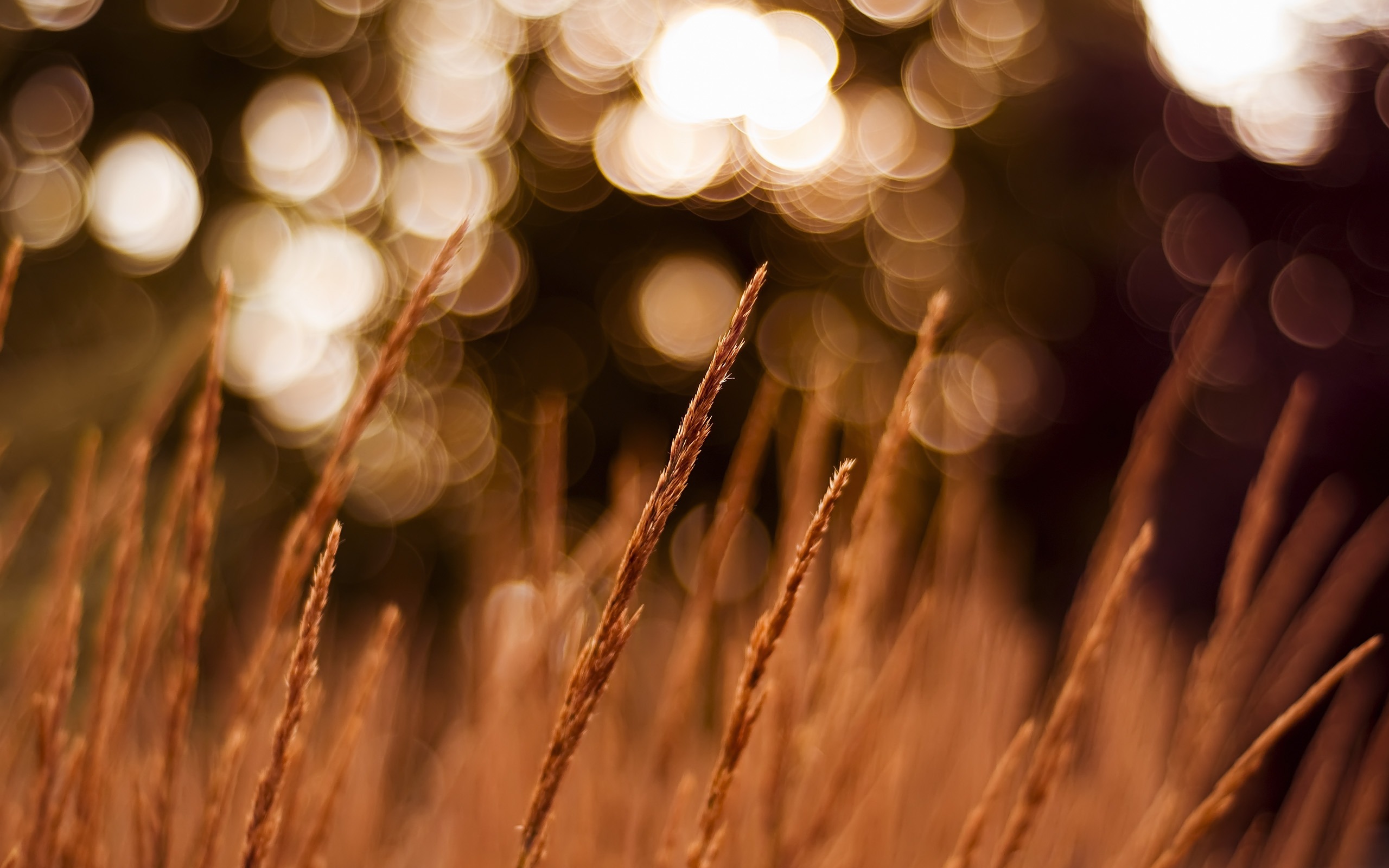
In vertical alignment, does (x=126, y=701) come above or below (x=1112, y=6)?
below

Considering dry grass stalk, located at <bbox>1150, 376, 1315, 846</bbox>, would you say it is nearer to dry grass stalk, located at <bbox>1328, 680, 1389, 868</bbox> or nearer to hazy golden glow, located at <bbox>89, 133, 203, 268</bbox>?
dry grass stalk, located at <bbox>1328, 680, 1389, 868</bbox>

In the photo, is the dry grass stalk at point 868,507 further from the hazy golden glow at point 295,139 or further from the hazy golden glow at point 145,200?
the hazy golden glow at point 295,139

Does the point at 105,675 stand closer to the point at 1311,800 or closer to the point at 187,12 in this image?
the point at 1311,800

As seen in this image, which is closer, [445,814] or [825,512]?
[825,512]

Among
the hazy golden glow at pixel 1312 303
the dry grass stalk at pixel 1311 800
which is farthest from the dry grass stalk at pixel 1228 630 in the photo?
the hazy golden glow at pixel 1312 303

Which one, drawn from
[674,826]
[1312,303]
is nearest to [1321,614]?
[674,826]

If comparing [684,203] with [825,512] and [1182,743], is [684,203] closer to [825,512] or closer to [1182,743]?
[1182,743]

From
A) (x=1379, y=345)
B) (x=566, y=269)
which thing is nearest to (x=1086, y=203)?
(x=1379, y=345)

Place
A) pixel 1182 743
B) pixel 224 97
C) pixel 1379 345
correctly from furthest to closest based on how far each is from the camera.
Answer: pixel 224 97 < pixel 1379 345 < pixel 1182 743
